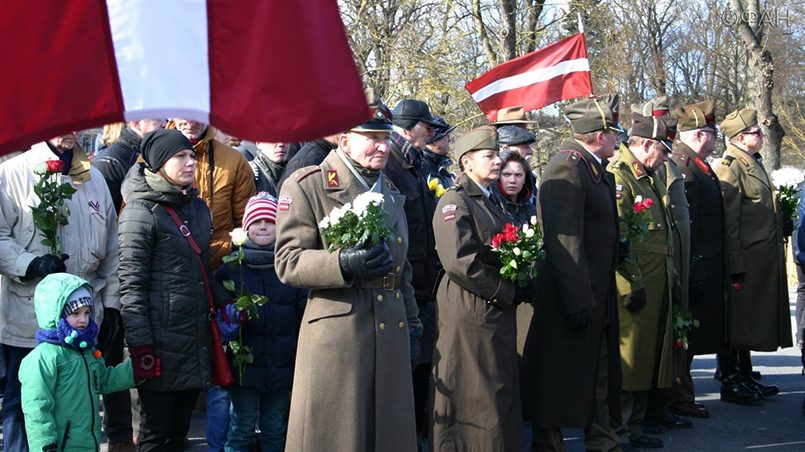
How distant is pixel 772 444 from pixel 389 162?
3.67m

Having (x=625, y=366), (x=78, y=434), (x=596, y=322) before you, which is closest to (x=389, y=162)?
(x=596, y=322)

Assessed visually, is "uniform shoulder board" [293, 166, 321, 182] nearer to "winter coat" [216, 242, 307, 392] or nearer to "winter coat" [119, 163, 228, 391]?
"winter coat" [119, 163, 228, 391]

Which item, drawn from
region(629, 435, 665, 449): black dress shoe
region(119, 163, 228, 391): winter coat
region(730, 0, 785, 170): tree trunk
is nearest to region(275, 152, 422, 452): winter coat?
region(119, 163, 228, 391): winter coat

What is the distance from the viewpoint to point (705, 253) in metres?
9.33

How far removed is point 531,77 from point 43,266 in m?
5.76

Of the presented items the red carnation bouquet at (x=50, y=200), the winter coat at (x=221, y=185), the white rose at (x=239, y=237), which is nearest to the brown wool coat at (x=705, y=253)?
the winter coat at (x=221, y=185)

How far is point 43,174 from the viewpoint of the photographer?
6066 millimetres

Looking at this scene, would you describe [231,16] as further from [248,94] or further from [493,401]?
[493,401]

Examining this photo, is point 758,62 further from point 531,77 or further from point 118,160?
point 118,160

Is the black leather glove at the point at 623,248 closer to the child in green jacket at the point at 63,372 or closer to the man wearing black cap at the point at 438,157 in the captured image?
the man wearing black cap at the point at 438,157

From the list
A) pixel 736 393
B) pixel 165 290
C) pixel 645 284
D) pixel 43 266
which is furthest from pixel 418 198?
pixel 736 393

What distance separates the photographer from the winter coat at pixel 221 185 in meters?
7.09

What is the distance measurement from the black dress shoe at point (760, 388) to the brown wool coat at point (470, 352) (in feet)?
13.3

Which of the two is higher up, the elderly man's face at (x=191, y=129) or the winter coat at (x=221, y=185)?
the elderly man's face at (x=191, y=129)
